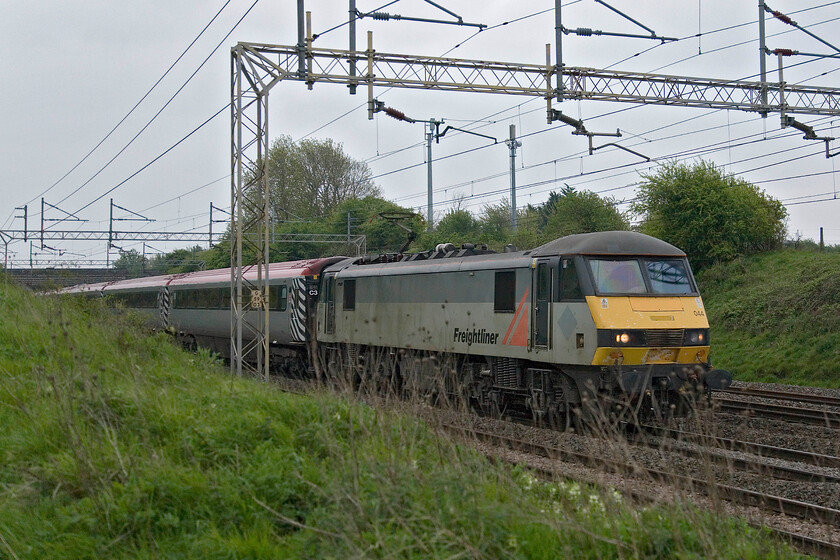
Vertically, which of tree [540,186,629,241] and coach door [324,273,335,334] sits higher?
tree [540,186,629,241]

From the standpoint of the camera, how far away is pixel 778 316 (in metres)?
24.9

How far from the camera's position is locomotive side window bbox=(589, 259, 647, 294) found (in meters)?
12.2

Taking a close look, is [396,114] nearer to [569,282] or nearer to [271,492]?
[569,282]

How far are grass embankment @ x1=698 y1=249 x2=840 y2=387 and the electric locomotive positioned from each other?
31.7 ft

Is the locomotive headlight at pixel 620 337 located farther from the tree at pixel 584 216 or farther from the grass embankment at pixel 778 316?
the tree at pixel 584 216

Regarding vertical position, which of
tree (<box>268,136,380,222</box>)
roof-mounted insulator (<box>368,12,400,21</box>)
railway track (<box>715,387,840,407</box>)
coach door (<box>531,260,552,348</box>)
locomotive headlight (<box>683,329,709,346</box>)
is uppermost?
tree (<box>268,136,380,222</box>)

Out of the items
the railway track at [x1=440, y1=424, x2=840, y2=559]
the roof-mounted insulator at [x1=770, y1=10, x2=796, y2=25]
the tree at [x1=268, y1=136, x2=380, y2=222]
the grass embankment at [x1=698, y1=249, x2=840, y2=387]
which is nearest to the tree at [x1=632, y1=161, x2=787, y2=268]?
the grass embankment at [x1=698, y1=249, x2=840, y2=387]

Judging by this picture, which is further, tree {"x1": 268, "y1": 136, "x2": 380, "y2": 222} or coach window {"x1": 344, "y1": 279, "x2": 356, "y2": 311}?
tree {"x1": 268, "y1": 136, "x2": 380, "y2": 222}

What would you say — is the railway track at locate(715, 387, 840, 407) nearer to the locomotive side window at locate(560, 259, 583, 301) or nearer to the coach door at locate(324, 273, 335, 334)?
the locomotive side window at locate(560, 259, 583, 301)

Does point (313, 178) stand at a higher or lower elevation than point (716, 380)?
higher

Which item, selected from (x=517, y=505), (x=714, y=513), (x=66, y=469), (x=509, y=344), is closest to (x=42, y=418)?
(x=66, y=469)

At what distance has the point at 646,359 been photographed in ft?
39.4

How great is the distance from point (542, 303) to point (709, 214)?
66.4 ft

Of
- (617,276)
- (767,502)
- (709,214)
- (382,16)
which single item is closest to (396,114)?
(382,16)
